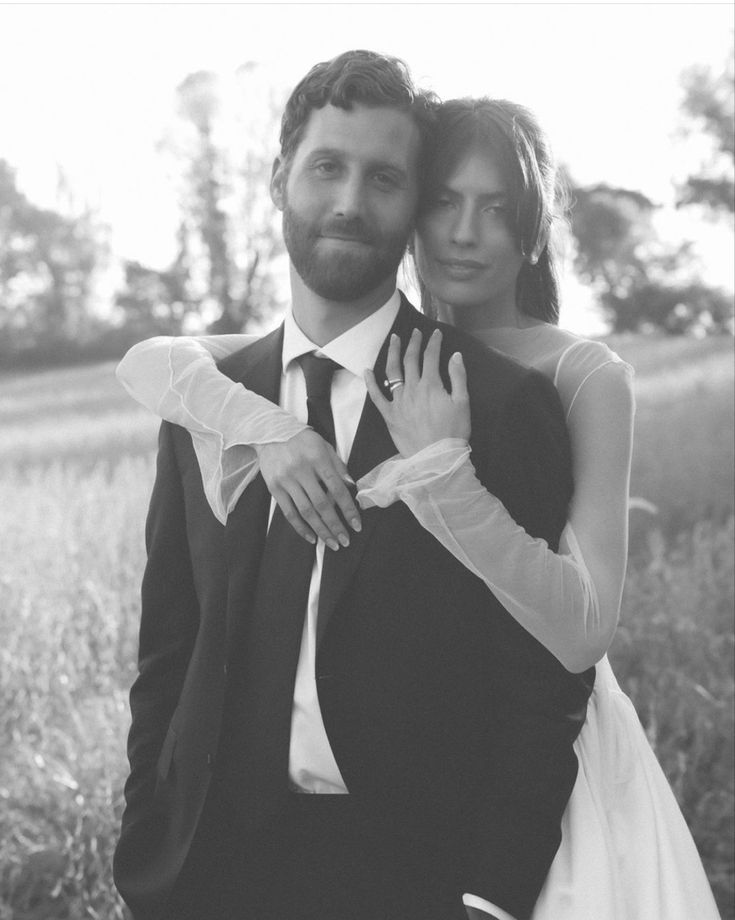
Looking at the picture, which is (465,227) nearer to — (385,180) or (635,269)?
(385,180)

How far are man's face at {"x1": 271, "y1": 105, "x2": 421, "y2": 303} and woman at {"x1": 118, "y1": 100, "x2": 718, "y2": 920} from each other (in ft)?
0.46

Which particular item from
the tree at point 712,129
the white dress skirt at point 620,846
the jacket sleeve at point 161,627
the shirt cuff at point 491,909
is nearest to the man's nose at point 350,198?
the jacket sleeve at point 161,627

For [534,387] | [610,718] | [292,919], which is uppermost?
[534,387]

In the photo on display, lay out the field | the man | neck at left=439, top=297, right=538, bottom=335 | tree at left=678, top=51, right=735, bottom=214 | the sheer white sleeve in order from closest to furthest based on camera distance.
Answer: the man < the sheer white sleeve < neck at left=439, top=297, right=538, bottom=335 < the field < tree at left=678, top=51, right=735, bottom=214

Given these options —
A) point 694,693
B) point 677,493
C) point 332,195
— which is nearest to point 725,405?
point 677,493

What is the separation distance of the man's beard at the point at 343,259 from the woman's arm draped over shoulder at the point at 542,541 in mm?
314

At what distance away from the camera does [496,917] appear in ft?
5.09

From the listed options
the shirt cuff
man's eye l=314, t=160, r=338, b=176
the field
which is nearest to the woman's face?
man's eye l=314, t=160, r=338, b=176

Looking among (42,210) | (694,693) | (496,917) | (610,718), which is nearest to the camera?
(496,917)

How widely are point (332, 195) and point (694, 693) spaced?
2530 mm

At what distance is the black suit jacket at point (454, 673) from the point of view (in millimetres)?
1581

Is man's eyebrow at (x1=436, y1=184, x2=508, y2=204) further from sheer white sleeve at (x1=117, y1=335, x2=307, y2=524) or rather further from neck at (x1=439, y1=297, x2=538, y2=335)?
sheer white sleeve at (x1=117, y1=335, x2=307, y2=524)

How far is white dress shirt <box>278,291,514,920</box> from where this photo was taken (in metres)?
1.65

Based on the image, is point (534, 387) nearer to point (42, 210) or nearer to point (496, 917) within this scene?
point (496, 917)
